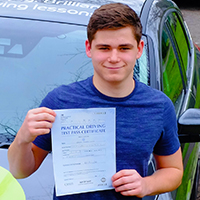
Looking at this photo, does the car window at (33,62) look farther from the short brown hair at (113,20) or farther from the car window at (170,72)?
the short brown hair at (113,20)

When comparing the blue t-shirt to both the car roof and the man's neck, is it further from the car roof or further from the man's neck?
the car roof

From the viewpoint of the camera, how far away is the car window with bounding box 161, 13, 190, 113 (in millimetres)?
2754

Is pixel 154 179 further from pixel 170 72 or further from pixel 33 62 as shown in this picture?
A: pixel 170 72

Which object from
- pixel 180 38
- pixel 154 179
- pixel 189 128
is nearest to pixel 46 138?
pixel 154 179

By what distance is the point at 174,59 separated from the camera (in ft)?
10.5

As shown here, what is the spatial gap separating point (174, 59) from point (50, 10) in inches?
43.4

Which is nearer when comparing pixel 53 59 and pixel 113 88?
pixel 113 88

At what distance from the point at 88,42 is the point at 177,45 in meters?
2.15

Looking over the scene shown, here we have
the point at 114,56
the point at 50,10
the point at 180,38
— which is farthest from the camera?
the point at 180,38

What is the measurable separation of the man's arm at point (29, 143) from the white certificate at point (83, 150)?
7 centimetres

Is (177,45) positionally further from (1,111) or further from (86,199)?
(86,199)

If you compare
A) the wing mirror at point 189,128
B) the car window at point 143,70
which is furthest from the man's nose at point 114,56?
the car window at point 143,70

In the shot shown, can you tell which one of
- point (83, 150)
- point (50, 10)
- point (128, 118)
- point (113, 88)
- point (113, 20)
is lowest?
point (83, 150)

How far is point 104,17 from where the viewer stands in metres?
1.43
